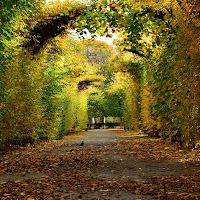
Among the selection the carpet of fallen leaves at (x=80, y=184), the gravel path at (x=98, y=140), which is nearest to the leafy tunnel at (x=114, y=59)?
the carpet of fallen leaves at (x=80, y=184)

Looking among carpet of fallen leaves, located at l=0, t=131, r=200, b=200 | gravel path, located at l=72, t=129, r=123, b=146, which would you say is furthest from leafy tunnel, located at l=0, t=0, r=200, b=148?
gravel path, located at l=72, t=129, r=123, b=146

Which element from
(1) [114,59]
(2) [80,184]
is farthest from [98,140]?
(2) [80,184]

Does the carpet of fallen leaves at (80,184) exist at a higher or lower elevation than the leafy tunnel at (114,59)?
lower

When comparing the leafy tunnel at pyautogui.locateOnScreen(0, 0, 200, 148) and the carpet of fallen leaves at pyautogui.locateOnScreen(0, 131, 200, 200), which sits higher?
the leafy tunnel at pyautogui.locateOnScreen(0, 0, 200, 148)

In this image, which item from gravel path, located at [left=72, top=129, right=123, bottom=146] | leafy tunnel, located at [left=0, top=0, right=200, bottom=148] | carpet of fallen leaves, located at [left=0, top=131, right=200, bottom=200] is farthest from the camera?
gravel path, located at [left=72, top=129, right=123, bottom=146]

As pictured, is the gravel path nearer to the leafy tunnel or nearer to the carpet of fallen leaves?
the leafy tunnel

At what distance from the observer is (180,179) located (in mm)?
4527

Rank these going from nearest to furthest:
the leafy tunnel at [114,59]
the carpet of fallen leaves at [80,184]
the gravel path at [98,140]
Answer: the carpet of fallen leaves at [80,184], the leafy tunnel at [114,59], the gravel path at [98,140]

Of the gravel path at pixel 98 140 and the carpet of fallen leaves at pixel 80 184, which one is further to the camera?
the gravel path at pixel 98 140

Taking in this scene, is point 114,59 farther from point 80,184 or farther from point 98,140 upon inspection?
point 80,184

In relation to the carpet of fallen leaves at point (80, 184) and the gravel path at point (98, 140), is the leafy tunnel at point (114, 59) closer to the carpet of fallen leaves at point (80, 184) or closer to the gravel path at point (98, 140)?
the carpet of fallen leaves at point (80, 184)

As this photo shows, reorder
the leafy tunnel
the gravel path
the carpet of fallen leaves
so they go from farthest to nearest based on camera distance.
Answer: the gravel path
the leafy tunnel
the carpet of fallen leaves

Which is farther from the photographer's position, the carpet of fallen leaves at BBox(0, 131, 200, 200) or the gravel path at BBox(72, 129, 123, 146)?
the gravel path at BBox(72, 129, 123, 146)

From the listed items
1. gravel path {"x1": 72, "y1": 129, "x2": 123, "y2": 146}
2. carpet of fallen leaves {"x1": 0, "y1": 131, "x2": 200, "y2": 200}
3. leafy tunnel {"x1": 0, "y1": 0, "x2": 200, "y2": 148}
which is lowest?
gravel path {"x1": 72, "y1": 129, "x2": 123, "y2": 146}
